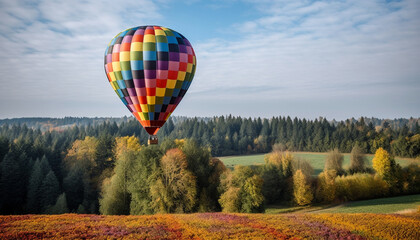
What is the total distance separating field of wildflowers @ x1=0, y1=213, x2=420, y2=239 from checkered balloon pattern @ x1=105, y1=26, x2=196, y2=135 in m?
6.01

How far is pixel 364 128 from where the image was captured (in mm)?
84000

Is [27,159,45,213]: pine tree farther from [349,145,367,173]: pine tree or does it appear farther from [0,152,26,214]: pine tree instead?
[349,145,367,173]: pine tree

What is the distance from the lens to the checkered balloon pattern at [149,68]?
19.1 m

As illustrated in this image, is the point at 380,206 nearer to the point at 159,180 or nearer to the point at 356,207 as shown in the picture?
the point at 356,207

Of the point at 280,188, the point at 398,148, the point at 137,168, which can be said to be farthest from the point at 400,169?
the point at 137,168

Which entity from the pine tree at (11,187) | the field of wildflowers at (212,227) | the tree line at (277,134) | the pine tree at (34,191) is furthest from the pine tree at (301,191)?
the tree line at (277,134)

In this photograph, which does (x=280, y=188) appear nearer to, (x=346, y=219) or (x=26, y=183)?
(x=346, y=219)

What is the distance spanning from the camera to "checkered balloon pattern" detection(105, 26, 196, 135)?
19.1 metres

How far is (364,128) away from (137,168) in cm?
6972

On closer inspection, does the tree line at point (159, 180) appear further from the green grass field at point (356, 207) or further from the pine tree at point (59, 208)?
the green grass field at point (356, 207)

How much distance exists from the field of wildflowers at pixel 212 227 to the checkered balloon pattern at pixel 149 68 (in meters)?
6.01

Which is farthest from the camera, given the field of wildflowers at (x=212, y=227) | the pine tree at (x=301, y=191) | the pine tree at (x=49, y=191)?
the pine tree at (x=49, y=191)

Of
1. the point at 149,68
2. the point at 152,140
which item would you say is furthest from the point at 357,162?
the point at 149,68

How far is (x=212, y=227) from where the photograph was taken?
16859 mm
